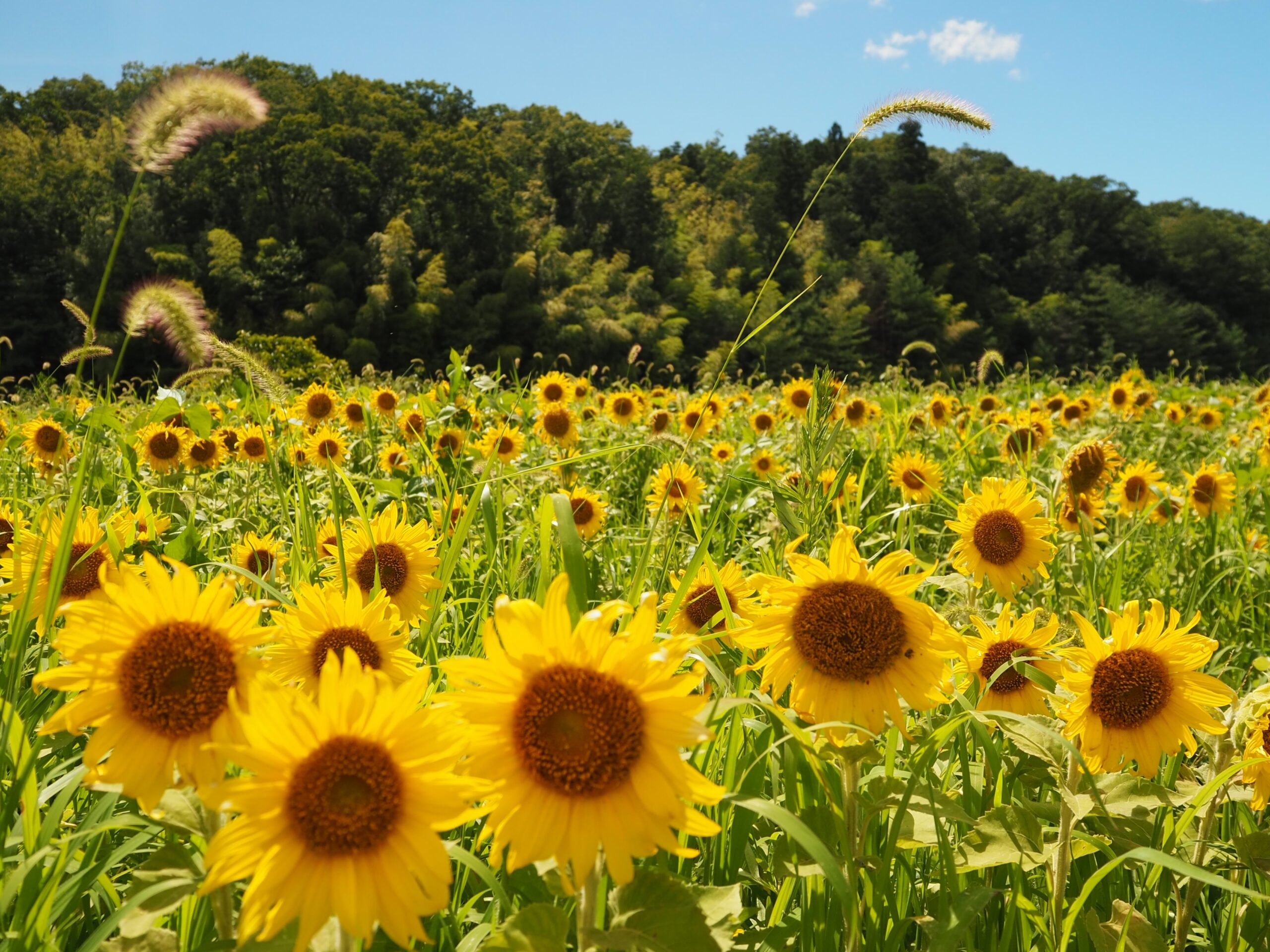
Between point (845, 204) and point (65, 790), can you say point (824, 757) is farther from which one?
point (845, 204)

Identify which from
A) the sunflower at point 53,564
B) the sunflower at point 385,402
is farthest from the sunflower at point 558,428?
the sunflower at point 53,564

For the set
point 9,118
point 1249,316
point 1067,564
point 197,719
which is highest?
point 1249,316

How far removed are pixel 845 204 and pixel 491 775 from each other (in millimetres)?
74853

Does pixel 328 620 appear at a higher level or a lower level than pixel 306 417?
lower

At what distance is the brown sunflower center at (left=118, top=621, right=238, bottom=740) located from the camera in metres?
0.84

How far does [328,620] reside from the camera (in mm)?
1206

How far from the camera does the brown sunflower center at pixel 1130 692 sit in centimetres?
129

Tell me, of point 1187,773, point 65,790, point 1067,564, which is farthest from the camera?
point 1067,564

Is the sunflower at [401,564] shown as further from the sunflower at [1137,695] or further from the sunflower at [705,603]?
the sunflower at [1137,695]

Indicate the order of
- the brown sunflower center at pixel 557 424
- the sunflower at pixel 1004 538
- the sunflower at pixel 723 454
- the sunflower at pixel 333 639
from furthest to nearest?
the sunflower at pixel 723 454
the brown sunflower center at pixel 557 424
the sunflower at pixel 1004 538
the sunflower at pixel 333 639

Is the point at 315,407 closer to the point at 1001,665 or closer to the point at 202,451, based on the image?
the point at 202,451

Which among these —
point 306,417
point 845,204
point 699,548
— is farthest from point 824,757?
point 845,204

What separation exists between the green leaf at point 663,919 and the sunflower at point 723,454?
4024 millimetres

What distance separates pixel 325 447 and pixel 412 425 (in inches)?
26.5
